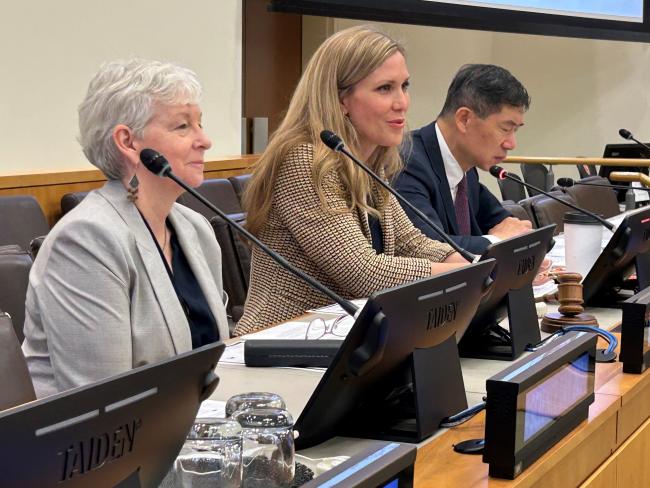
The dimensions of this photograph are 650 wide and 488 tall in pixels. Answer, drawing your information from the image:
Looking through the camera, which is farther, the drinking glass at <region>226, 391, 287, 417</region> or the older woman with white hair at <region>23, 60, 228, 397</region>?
the older woman with white hair at <region>23, 60, 228, 397</region>

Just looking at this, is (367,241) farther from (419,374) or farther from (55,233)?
(419,374)

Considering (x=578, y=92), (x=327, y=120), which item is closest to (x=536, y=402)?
(x=327, y=120)

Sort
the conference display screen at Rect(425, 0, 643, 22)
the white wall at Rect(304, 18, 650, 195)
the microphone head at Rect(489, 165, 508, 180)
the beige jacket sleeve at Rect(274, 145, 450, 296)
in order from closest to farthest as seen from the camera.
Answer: the beige jacket sleeve at Rect(274, 145, 450, 296), the microphone head at Rect(489, 165, 508, 180), the conference display screen at Rect(425, 0, 643, 22), the white wall at Rect(304, 18, 650, 195)

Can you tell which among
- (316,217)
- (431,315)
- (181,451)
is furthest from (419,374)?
(316,217)

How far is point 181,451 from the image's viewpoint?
1.12 metres

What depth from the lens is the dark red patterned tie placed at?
308 centimetres

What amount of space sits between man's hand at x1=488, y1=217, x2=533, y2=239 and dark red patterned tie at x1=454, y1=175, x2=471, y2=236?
0.10m

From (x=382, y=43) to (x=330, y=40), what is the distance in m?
0.13

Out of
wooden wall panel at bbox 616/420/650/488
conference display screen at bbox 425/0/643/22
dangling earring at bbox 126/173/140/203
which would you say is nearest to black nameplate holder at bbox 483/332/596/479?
wooden wall panel at bbox 616/420/650/488

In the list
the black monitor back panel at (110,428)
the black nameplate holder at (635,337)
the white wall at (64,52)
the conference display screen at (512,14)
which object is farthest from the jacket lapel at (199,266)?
the conference display screen at (512,14)

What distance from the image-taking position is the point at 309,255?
7.61 feet

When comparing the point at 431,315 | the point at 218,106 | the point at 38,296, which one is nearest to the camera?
the point at 431,315

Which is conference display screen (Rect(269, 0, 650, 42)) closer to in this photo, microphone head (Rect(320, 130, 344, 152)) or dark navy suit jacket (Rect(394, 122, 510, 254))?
dark navy suit jacket (Rect(394, 122, 510, 254))

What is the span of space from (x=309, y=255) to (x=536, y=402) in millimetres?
1014
